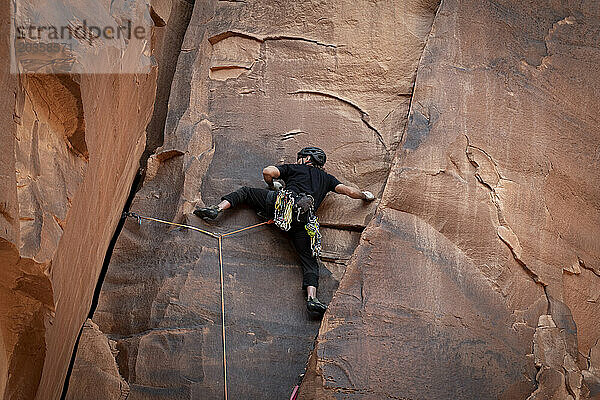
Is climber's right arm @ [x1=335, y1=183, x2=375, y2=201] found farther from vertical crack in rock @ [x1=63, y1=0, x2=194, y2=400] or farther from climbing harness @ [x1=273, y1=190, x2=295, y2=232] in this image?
vertical crack in rock @ [x1=63, y1=0, x2=194, y2=400]

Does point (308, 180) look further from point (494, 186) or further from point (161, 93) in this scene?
point (161, 93)

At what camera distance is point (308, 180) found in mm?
5371

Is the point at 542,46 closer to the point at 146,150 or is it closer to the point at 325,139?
the point at 325,139

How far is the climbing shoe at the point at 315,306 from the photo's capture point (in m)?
5.08

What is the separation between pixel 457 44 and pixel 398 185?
4.60ft

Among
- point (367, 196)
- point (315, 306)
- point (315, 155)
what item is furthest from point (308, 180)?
point (315, 306)

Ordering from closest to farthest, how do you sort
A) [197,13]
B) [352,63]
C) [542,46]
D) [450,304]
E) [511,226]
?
[450,304], [511,226], [542,46], [352,63], [197,13]

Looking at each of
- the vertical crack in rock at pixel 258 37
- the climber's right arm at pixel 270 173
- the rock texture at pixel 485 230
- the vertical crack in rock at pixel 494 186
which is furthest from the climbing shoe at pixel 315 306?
the vertical crack in rock at pixel 258 37

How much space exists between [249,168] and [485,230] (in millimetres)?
1905

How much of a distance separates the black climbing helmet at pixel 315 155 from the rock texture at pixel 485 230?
0.60 metres

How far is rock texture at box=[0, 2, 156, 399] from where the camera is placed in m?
3.46

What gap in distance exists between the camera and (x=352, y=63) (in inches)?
246

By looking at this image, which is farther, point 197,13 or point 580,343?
point 197,13

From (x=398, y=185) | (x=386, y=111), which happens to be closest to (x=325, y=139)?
(x=386, y=111)
